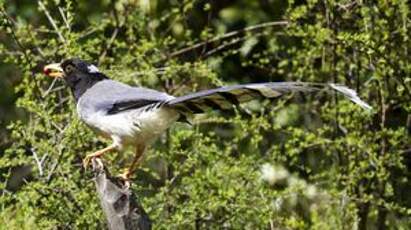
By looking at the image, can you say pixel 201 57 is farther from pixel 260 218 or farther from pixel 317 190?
pixel 260 218

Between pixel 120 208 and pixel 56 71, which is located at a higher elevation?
pixel 56 71

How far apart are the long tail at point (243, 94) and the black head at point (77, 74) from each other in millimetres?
745

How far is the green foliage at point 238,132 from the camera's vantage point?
245 inches

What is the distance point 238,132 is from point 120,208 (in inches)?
111

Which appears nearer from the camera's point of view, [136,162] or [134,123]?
[134,123]

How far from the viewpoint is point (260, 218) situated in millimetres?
6359

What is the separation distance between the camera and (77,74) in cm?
572

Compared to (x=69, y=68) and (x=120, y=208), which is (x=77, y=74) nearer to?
(x=69, y=68)

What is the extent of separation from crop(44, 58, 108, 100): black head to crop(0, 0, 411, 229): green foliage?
323 mm

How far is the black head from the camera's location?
568 cm

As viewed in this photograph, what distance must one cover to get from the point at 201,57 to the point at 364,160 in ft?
4.44

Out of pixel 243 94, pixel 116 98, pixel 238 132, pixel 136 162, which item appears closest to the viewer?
pixel 243 94

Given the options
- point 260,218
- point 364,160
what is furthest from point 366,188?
point 260,218

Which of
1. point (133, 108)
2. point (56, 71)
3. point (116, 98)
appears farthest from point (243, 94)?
point (56, 71)
